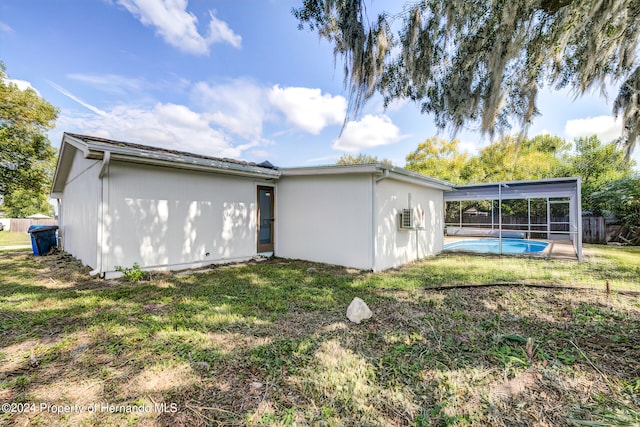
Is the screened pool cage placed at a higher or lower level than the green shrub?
higher

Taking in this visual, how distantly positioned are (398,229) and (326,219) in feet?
6.61

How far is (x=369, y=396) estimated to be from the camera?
208 centimetres

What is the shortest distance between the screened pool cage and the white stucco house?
3141 millimetres

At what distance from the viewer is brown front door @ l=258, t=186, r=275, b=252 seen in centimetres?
798

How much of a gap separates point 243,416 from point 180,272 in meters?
5.04

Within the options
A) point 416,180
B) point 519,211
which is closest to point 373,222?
point 416,180

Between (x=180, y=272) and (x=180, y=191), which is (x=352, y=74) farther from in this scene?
(x=180, y=272)

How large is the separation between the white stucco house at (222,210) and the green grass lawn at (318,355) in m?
1.36

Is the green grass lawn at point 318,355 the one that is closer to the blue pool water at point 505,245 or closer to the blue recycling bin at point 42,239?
the blue recycling bin at point 42,239

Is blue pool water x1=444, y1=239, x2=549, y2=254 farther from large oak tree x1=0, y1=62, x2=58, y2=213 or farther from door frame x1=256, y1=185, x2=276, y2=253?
large oak tree x1=0, y1=62, x2=58, y2=213

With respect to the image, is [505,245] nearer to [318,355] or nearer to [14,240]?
[318,355]

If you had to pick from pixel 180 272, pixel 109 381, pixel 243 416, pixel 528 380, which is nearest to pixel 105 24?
pixel 180 272

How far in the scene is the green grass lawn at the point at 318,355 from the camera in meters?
1.93

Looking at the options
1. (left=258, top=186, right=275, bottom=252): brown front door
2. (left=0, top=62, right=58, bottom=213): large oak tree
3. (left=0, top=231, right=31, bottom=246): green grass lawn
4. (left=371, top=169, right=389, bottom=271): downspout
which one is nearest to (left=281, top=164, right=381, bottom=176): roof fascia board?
(left=371, top=169, right=389, bottom=271): downspout
